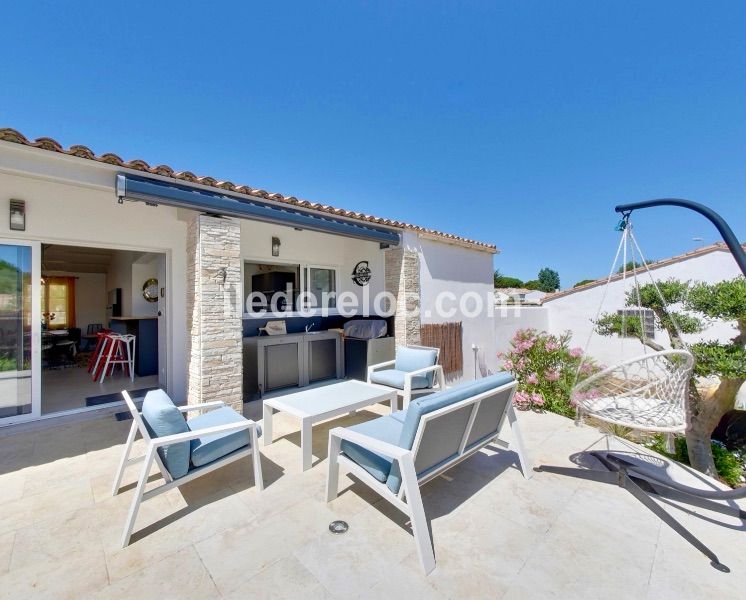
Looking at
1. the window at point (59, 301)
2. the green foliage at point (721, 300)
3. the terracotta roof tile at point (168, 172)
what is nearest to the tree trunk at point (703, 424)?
the green foliage at point (721, 300)

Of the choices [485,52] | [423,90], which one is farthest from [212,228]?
[485,52]

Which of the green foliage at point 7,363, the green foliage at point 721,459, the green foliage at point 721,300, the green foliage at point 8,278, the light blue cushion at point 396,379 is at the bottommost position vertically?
the green foliage at point 721,459

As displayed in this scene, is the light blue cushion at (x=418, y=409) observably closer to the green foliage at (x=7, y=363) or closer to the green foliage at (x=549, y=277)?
the green foliage at (x=7, y=363)

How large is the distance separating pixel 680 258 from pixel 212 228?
1584 centimetres

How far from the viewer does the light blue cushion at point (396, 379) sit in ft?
19.8

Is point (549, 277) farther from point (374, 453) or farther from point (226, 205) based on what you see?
point (374, 453)

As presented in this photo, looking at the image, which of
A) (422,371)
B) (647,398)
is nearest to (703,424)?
(647,398)

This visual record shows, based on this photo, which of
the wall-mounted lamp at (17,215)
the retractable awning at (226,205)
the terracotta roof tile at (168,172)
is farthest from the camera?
the wall-mounted lamp at (17,215)

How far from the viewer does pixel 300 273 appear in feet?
29.3

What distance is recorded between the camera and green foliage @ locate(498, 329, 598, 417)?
6.49 meters

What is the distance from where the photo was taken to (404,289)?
820 cm

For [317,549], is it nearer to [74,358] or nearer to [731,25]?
[731,25]

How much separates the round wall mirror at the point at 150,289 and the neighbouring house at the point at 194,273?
1.5 inches

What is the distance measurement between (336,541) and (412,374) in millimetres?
3251
